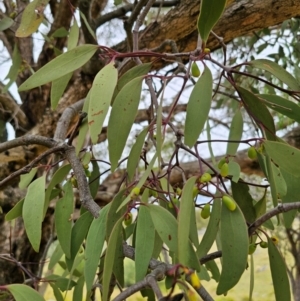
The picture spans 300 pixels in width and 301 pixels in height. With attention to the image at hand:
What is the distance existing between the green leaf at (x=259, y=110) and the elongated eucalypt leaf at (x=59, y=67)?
0.18m

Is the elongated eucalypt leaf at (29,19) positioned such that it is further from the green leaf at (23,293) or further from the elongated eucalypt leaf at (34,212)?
the green leaf at (23,293)

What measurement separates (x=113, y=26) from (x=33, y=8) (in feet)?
5.86

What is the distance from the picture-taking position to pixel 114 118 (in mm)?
439

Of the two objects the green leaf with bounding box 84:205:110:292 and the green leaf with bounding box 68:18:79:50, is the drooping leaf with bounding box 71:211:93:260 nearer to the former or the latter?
the green leaf with bounding box 84:205:110:292

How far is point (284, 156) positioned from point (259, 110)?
0.28 ft

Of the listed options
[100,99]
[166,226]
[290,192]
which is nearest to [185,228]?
[166,226]

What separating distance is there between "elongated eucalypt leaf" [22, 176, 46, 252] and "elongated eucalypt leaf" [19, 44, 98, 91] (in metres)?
0.14

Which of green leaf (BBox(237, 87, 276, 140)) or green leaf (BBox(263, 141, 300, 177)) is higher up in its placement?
green leaf (BBox(237, 87, 276, 140))

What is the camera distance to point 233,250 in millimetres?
406

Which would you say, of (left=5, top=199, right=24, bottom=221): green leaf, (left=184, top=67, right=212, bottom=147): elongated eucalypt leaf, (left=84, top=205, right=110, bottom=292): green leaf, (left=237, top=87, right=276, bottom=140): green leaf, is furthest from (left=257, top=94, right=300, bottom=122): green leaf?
(left=5, top=199, right=24, bottom=221): green leaf

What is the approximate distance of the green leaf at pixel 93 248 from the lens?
432mm

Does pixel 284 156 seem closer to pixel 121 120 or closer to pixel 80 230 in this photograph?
pixel 121 120

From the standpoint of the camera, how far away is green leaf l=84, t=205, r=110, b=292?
0.43 metres

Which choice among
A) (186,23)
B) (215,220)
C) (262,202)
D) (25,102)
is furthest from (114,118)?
(25,102)
